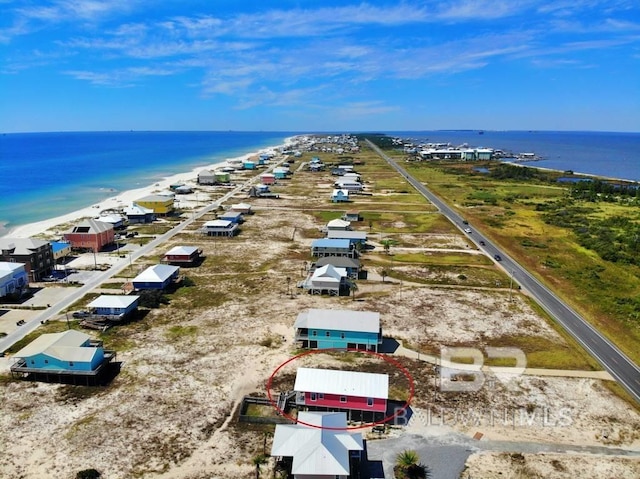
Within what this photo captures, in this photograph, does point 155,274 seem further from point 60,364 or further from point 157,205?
point 157,205

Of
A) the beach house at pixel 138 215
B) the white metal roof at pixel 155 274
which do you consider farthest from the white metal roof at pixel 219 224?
the white metal roof at pixel 155 274

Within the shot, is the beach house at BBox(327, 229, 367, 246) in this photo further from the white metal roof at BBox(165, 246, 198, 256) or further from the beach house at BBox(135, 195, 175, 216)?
the beach house at BBox(135, 195, 175, 216)

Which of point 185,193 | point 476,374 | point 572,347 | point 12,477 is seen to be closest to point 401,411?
point 476,374

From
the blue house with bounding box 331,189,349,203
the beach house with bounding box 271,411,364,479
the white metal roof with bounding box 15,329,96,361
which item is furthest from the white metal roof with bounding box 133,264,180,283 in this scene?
the blue house with bounding box 331,189,349,203

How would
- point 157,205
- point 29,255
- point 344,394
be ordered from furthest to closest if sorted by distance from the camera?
point 157,205 → point 29,255 → point 344,394

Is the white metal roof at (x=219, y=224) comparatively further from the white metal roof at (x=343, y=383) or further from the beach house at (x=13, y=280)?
the white metal roof at (x=343, y=383)

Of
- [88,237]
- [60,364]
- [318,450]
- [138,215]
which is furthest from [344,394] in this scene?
[138,215]

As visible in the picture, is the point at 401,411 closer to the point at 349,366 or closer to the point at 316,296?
the point at 349,366
